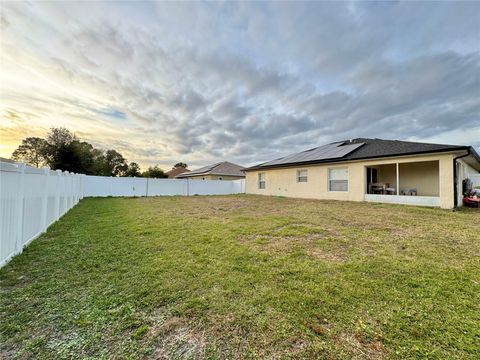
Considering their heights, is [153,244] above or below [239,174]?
below

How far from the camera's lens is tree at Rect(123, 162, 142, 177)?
3652 cm

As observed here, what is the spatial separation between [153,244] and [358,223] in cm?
548

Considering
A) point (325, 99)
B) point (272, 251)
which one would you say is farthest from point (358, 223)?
point (325, 99)

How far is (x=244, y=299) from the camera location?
2.21 metres

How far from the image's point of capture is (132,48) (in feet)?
26.6

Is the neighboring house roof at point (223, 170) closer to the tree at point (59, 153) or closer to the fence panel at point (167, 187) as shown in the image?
the fence panel at point (167, 187)

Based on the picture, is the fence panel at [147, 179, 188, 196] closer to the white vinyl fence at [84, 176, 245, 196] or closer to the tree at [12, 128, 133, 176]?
the white vinyl fence at [84, 176, 245, 196]

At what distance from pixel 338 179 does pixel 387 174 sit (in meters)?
3.17

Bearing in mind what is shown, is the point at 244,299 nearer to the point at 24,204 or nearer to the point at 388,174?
the point at 24,204

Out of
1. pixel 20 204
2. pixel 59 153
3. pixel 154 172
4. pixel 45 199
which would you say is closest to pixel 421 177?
pixel 20 204

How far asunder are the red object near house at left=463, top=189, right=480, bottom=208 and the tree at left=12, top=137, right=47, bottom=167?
3714 cm

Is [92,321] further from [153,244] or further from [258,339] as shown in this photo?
[153,244]

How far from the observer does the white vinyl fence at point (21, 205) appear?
2959 mm

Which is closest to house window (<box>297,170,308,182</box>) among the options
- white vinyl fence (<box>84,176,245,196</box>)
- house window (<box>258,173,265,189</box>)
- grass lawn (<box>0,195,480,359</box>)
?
house window (<box>258,173,265,189</box>)
